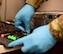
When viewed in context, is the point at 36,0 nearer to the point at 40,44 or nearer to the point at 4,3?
the point at 4,3

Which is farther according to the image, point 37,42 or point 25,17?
point 25,17

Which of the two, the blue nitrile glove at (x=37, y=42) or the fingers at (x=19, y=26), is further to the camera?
the fingers at (x=19, y=26)

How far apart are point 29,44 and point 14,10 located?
0.52 m

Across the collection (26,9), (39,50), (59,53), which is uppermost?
(26,9)

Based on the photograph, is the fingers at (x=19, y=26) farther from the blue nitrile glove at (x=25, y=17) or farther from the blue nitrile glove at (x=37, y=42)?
the blue nitrile glove at (x=37, y=42)

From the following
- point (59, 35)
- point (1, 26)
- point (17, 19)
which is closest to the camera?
point (59, 35)

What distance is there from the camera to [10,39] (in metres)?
0.72

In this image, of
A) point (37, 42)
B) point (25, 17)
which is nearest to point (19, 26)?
point (25, 17)

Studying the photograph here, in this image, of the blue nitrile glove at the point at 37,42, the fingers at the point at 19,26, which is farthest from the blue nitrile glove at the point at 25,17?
the blue nitrile glove at the point at 37,42

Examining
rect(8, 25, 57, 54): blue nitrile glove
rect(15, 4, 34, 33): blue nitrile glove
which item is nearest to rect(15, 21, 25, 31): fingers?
rect(15, 4, 34, 33): blue nitrile glove

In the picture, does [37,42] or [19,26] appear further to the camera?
[19,26]

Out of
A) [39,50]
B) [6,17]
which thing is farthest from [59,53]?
[6,17]

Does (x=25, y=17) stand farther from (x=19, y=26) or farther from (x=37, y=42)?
(x=37, y=42)

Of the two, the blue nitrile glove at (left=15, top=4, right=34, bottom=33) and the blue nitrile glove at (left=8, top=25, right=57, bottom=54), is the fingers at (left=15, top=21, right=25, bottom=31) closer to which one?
the blue nitrile glove at (left=15, top=4, right=34, bottom=33)
